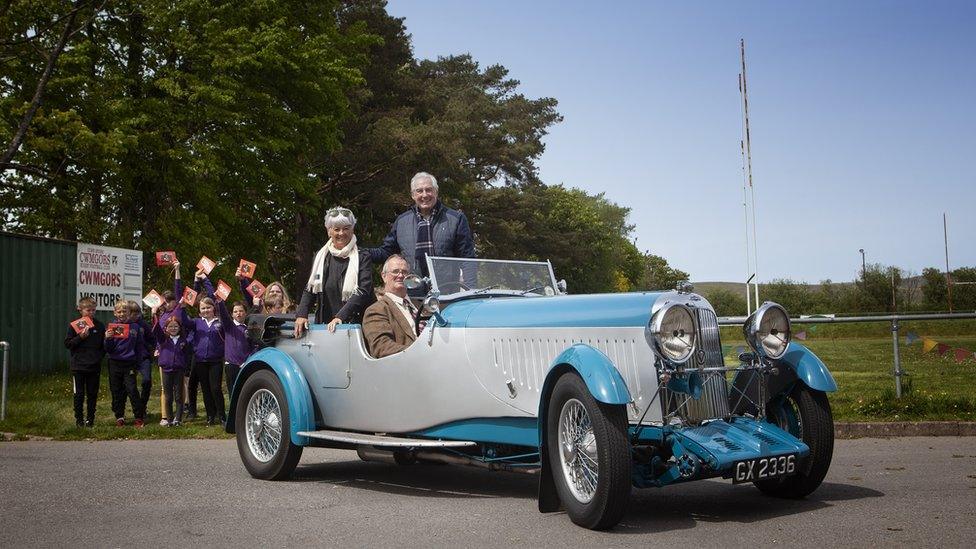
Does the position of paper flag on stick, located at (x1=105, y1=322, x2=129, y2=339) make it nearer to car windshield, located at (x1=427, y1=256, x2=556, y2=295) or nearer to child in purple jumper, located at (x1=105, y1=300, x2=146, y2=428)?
child in purple jumper, located at (x1=105, y1=300, x2=146, y2=428)

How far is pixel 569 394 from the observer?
19.5 ft

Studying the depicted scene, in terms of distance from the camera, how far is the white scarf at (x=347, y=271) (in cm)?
855

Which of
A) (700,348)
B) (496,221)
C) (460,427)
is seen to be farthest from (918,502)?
(496,221)

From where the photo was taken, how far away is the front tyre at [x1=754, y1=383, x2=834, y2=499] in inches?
254

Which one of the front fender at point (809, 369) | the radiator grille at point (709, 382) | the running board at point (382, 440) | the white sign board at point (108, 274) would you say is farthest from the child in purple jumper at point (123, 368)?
the front fender at point (809, 369)

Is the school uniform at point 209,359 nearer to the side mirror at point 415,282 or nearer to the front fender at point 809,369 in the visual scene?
the side mirror at point 415,282

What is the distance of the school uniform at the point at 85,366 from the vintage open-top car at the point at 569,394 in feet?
20.3

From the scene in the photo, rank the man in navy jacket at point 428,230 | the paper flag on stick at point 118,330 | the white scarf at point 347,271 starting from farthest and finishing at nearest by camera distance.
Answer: the paper flag on stick at point 118,330, the man in navy jacket at point 428,230, the white scarf at point 347,271

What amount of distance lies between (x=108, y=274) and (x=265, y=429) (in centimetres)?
1465

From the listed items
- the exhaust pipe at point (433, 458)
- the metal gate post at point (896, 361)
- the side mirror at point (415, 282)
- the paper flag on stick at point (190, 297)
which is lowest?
the exhaust pipe at point (433, 458)

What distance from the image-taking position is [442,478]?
8422 millimetres

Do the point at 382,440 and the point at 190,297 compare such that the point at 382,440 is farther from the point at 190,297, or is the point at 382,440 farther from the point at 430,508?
the point at 190,297

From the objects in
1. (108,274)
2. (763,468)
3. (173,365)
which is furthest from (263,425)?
(108,274)

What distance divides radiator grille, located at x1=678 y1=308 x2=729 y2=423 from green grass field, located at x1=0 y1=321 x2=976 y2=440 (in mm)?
5814
